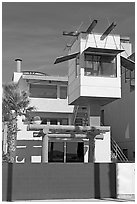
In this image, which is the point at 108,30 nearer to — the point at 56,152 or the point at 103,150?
the point at 103,150

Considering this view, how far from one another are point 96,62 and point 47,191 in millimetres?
7815

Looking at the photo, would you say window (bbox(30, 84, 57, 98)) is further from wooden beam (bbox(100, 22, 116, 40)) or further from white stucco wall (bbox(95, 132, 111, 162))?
wooden beam (bbox(100, 22, 116, 40))

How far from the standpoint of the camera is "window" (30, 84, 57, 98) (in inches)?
1009

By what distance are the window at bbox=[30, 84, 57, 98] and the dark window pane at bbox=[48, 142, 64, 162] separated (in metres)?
4.54

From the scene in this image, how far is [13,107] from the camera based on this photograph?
22.9 meters

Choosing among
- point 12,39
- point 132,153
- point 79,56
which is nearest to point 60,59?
point 79,56

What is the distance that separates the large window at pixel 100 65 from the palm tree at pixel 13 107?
7084 millimetres

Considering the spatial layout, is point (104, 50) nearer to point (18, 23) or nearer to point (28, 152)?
point (18, 23)

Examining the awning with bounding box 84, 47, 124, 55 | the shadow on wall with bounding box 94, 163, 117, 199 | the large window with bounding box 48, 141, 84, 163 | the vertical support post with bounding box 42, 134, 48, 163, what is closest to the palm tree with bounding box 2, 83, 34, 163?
the large window with bounding box 48, 141, 84, 163

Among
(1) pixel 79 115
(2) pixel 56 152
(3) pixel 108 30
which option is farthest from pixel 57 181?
(1) pixel 79 115

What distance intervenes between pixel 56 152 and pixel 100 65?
7.98 metres

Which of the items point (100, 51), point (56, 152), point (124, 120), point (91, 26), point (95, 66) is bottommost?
point (56, 152)

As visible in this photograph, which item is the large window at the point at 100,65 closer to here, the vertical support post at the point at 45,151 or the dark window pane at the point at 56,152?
the vertical support post at the point at 45,151

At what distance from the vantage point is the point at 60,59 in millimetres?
17781
